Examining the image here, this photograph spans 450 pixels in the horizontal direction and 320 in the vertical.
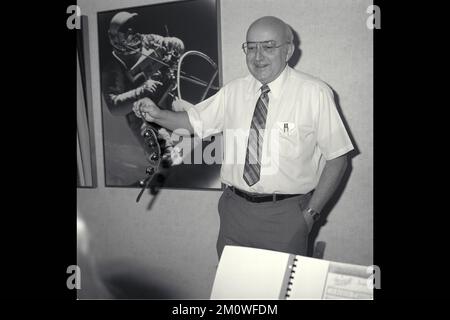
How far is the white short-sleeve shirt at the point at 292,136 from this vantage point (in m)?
1.72

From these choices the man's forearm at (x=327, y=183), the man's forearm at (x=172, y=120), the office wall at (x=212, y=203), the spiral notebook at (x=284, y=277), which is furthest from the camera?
the office wall at (x=212, y=203)

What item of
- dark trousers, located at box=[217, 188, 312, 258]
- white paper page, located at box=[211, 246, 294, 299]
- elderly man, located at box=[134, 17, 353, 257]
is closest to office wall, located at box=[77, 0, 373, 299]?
elderly man, located at box=[134, 17, 353, 257]

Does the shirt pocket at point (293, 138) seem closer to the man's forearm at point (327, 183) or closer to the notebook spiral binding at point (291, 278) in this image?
the man's forearm at point (327, 183)

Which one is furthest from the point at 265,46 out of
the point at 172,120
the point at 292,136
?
the point at 172,120

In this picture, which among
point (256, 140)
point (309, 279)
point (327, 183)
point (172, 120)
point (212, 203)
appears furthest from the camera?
point (212, 203)

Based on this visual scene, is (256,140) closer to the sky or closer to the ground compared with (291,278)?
closer to the sky

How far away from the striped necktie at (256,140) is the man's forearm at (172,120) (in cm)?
39

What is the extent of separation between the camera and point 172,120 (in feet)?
6.44

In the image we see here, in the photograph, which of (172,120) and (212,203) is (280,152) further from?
(212,203)

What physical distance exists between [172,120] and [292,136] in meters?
0.63

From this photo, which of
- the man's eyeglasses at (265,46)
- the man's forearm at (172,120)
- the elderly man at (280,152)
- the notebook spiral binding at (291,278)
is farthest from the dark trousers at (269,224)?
the notebook spiral binding at (291,278)

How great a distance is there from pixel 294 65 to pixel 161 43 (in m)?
0.87

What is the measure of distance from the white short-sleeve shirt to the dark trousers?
0.07 m

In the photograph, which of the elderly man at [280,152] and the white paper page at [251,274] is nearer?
the white paper page at [251,274]
